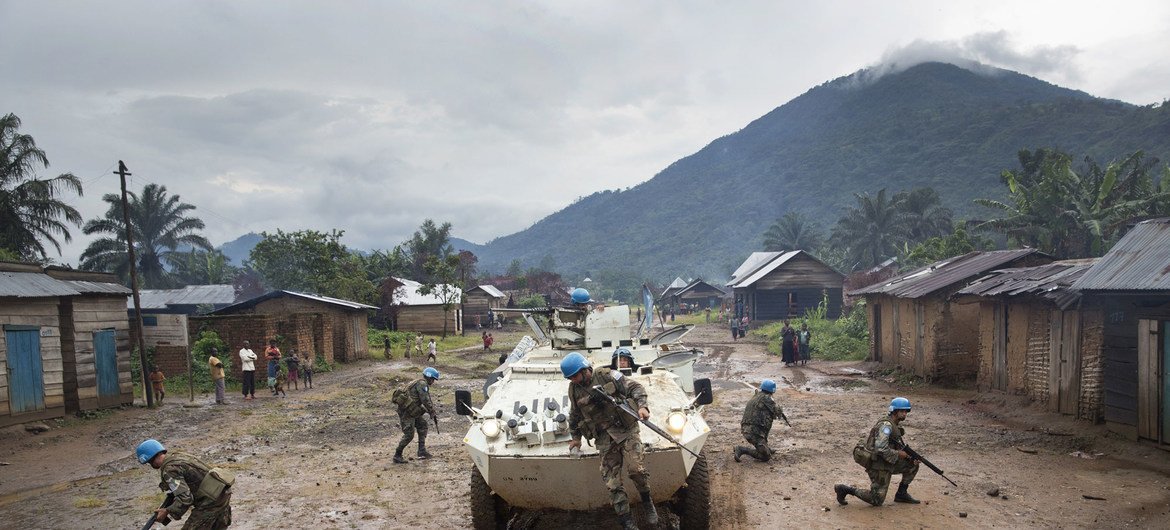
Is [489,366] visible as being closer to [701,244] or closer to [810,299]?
[810,299]

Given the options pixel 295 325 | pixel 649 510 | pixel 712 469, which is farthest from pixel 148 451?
pixel 295 325

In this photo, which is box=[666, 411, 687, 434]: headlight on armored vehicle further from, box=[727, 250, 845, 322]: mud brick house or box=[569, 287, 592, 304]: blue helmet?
box=[727, 250, 845, 322]: mud brick house

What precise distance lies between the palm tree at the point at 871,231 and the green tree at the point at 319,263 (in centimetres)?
3651

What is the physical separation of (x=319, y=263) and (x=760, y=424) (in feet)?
116

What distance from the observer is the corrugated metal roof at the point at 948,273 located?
16.7m

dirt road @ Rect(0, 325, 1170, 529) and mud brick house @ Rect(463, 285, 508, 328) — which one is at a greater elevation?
dirt road @ Rect(0, 325, 1170, 529)

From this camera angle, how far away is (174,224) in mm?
52531

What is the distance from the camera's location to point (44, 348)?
1430 centimetres

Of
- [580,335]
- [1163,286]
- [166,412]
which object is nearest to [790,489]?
[580,335]

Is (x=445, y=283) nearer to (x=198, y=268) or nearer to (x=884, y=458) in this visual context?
(x=884, y=458)

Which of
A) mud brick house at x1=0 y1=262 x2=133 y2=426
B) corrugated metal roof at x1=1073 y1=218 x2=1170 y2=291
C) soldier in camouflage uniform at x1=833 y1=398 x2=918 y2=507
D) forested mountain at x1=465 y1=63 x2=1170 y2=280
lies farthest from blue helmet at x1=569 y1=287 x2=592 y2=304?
forested mountain at x1=465 y1=63 x2=1170 y2=280

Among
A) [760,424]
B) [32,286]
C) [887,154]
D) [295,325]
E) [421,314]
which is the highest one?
[887,154]

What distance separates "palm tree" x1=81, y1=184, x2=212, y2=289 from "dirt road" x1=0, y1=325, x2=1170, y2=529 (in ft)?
122

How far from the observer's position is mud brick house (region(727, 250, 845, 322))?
41.3m
